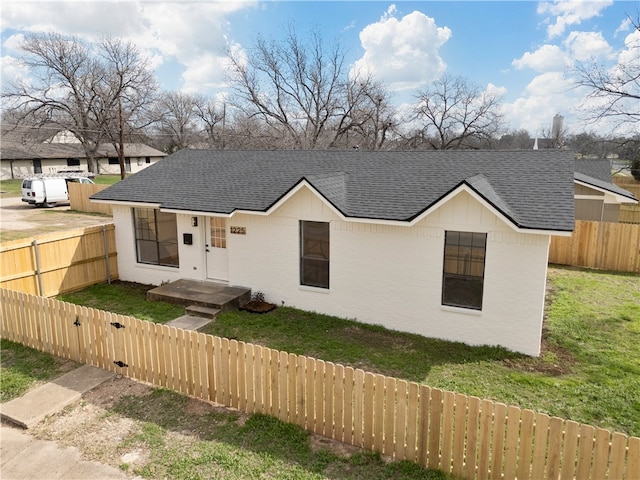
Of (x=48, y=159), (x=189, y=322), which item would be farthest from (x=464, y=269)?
(x=48, y=159)

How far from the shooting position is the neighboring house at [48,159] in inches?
1884

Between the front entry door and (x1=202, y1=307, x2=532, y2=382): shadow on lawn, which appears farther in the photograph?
the front entry door

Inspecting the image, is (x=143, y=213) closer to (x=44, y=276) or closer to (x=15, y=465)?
(x=44, y=276)

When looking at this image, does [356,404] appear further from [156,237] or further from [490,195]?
[156,237]

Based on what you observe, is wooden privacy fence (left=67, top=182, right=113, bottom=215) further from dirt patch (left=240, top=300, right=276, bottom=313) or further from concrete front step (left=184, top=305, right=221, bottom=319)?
dirt patch (left=240, top=300, right=276, bottom=313)

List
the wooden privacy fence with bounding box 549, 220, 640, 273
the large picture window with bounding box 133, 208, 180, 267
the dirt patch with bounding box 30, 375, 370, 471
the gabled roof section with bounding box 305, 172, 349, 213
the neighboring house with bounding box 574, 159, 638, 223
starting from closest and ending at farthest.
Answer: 1. the dirt patch with bounding box 30, 375, 370, 471
2. the gabled roof section with bounding box 305, 172, 349, 213
3. the large picture window with bounding box 133, 208, 180, 267
4. the wooden privacy fence with bounding box 549, 220, 640, 273
5. the neighboring house with bounding box 574, 159, 638, 223

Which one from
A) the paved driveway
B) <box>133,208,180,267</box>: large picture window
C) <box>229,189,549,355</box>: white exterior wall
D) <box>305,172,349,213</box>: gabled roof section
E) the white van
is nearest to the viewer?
<box>229,189,549,355</box>: white exterior wall

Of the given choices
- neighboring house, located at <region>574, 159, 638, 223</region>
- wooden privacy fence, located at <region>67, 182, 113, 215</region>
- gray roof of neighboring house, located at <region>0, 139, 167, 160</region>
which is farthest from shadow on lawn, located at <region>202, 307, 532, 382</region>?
gray roof of neighboring house, located at <region>0, 139, 167, 160</region>

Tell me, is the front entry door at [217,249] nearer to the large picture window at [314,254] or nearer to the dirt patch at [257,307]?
the dirt patch at [257,307]

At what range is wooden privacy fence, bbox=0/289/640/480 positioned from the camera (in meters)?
4.93

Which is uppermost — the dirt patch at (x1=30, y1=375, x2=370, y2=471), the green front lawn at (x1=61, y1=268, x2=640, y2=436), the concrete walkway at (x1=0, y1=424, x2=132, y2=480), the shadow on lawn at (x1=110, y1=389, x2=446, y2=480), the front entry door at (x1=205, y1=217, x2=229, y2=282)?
the front entry door at (x1=205, y1=217, x2=229, y2=282)

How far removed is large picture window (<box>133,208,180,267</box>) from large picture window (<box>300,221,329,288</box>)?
4.58 metres

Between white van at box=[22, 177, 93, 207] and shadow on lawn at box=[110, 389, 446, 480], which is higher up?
white van at box=[22, 177, 93, 207]

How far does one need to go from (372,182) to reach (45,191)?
1094 inches
